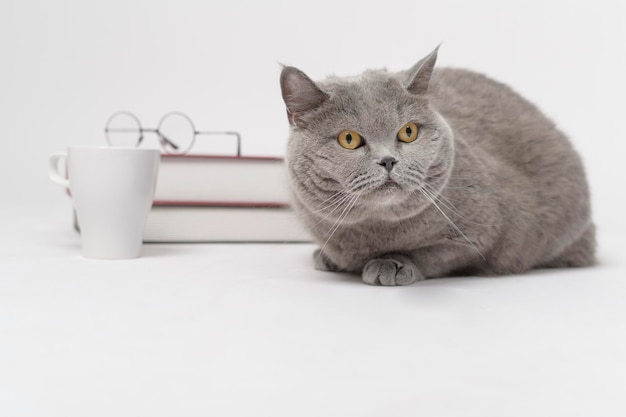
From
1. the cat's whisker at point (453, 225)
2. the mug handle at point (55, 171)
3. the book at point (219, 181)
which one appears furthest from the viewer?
the book at point (219, 181)

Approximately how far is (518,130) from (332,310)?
0.87 meters

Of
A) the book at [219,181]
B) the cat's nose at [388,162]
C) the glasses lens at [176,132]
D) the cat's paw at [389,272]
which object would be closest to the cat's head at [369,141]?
the cat's nose at [388,162]

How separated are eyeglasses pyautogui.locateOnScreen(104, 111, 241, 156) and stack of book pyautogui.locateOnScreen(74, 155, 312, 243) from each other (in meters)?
0.27

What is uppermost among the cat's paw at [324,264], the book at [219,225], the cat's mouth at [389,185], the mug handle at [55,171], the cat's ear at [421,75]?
the cat's ear at [421,75]

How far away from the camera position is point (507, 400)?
921 millimetres

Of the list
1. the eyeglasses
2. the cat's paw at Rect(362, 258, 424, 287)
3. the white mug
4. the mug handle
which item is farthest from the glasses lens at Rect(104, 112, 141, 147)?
the cat's paw at Rect(362, 258, 424, 287)

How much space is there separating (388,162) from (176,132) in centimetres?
132

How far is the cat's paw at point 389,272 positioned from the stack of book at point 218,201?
65 centimetres

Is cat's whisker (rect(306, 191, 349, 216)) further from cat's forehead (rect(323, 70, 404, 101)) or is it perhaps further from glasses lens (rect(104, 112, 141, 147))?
glasses lens (rect(104, 112, 141, 147))

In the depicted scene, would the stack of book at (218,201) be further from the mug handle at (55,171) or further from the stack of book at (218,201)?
the mug handle at (55,171)

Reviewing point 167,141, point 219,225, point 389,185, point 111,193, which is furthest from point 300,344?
point 167,141

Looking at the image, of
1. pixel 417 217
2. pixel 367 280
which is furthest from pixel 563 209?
pixel 367 280

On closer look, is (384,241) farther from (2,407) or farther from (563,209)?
(2,407)

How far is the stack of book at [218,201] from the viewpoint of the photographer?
2250mm
